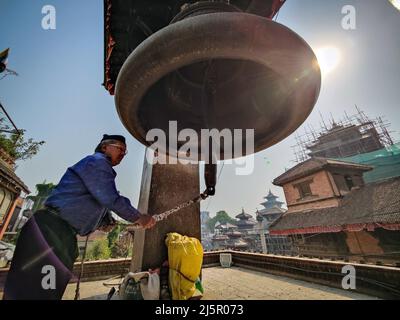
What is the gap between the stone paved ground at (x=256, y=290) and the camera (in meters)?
2.60

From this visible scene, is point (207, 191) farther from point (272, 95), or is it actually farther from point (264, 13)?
point (264, 13)

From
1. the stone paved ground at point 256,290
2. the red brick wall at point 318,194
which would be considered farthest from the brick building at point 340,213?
the stone paved ground at point 256,290

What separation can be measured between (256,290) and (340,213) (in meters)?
14.6

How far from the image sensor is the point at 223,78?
1.38 meters

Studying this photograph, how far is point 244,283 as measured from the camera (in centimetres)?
333

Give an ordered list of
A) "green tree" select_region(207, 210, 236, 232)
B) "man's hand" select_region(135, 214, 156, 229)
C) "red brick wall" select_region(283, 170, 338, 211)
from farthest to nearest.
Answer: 1. "green tree" select_region(207, 210, 236, 232)
2. "red brick wall" select_region(283, 170, 338, 211)
3. "man's hand" select_region(135, 214, 156, 229)

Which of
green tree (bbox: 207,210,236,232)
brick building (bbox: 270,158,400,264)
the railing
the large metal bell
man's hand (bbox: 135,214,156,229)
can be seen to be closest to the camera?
the large metal bell

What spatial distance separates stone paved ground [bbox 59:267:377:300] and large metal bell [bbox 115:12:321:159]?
230 centimetres

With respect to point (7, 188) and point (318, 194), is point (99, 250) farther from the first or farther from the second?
point (318, 194)

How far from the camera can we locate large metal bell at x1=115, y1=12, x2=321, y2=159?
80cm

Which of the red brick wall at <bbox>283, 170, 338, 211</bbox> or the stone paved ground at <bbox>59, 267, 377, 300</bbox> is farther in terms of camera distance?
the red brick wall at <bbox>283, 170, 338, 211</bbox>

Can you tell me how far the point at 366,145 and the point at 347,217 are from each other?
70.8 ft

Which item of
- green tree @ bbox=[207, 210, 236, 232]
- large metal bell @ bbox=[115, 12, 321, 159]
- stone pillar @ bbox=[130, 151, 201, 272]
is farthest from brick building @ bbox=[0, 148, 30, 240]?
green tree @ bbox=[207, 210, 236, 232]

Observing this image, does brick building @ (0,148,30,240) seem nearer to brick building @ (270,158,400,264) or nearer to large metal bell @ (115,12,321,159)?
large metal bell @ (115,12,321,159)
